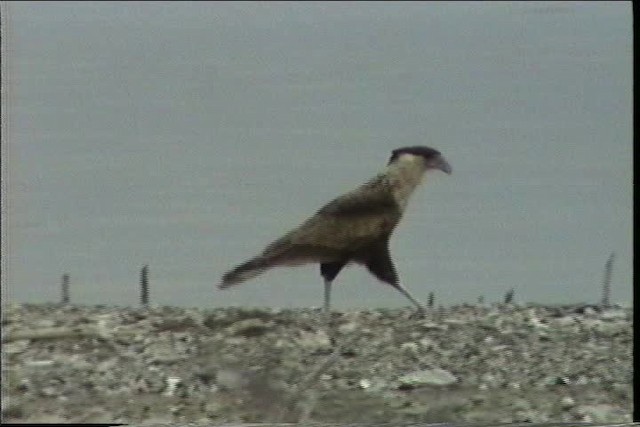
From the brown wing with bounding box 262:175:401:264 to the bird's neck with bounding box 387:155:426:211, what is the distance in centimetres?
4

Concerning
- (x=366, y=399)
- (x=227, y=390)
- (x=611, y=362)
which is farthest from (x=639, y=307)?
(x=227, y=390)

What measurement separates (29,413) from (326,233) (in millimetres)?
1396

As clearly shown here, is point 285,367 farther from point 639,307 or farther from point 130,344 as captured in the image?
point 639,307

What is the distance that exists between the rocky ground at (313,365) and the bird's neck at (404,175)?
48 centimetres

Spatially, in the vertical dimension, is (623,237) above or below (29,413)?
above

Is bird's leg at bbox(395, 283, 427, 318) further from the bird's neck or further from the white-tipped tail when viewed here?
the white-tipped tail

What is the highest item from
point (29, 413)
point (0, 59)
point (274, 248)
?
point (0, 59)

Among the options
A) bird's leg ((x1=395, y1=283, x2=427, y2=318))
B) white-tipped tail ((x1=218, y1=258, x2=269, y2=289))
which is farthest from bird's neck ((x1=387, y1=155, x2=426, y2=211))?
white-tipped tail ((x1=218, y1=258, x2=269, y2=289))

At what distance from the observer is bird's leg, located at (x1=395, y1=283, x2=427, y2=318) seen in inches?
264

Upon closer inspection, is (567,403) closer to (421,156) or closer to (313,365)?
(313,365)

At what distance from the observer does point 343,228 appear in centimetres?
668

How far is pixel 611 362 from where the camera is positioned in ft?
22.1

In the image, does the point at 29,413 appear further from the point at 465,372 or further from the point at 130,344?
the point at 465,372

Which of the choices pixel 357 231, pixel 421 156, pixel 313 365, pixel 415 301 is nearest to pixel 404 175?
pixel 421 156
